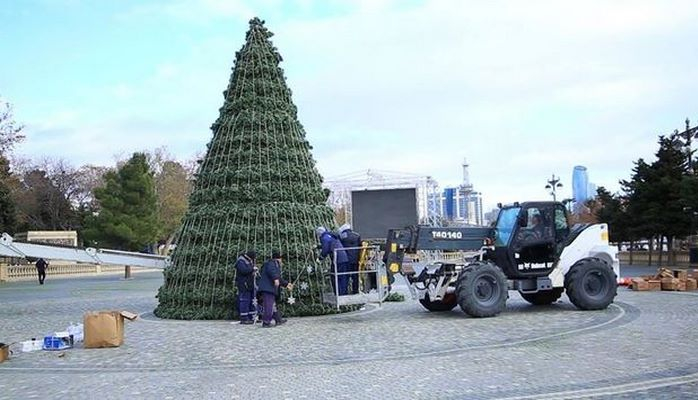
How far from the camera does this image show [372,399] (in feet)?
27.1

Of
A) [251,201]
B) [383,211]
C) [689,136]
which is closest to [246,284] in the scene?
[251,201]

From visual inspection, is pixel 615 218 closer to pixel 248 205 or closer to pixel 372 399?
pixel 248 205

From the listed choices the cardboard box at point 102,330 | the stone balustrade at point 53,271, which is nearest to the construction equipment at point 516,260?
the cardboard box at point 102,330

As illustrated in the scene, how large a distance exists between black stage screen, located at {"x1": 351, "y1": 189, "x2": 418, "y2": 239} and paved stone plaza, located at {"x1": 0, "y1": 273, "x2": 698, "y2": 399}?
3321 centimetres

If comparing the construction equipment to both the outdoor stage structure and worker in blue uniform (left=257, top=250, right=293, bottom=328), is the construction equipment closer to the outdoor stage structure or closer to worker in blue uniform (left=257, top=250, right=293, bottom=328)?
worker in blue uniform (left=257, top=250, right=293, bottom=328)

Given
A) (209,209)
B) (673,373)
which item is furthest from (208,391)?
(209,209)

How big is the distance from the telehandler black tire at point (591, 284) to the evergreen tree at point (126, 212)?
40.6 meters

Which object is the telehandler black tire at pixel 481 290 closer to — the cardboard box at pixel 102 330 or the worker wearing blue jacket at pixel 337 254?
the worker wearing blue jacket at pixel 337 254

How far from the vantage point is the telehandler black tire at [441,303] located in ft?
55.2

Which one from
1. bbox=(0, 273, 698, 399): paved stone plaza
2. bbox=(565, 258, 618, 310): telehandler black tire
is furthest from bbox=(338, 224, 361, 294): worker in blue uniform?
bbox=(565, 258, 618, 310): telehandler black tire

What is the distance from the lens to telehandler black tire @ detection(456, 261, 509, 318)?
15.4 metres

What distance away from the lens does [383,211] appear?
50562 mm

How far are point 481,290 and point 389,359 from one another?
17.8 feet

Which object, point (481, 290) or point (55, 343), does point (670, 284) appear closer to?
point (481, 290)
